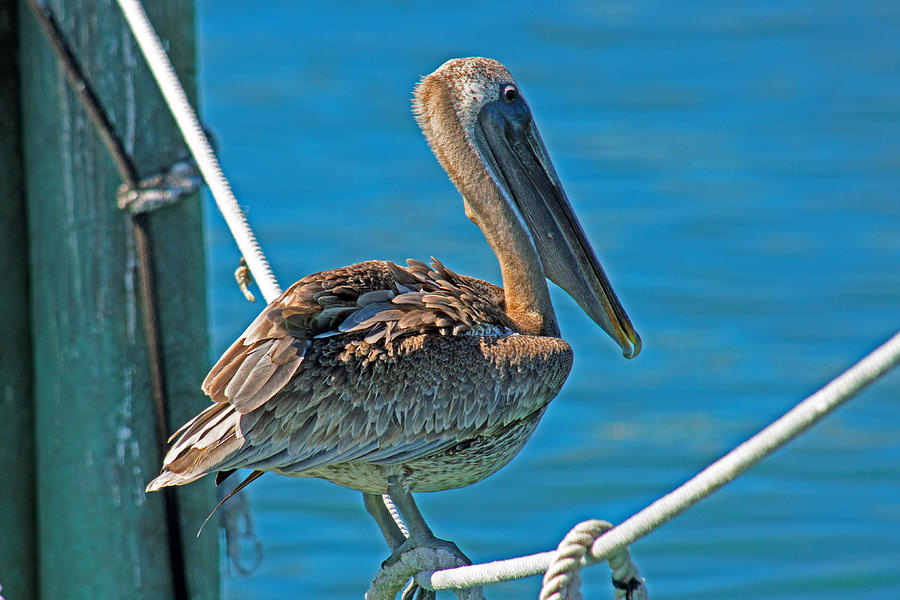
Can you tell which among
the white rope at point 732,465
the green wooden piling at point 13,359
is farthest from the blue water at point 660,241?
the white rope at point 732,465

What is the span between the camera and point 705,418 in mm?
9797

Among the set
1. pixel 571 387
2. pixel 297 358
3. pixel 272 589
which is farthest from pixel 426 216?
pixel 297 358

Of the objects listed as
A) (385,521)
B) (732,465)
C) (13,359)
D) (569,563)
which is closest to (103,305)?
(13,359)

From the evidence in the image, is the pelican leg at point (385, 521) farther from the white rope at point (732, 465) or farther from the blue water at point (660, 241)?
the blue water at point (660, 241)

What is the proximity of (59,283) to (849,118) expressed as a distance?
1218 centimetres

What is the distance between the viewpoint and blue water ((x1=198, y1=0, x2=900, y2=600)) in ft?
28.2

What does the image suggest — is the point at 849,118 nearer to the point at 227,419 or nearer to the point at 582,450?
the point at 582,450

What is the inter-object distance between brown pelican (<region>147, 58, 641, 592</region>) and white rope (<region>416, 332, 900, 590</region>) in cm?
67

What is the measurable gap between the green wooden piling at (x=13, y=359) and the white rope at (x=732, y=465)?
2091 millimetres

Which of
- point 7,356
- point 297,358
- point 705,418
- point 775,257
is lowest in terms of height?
point 705,418

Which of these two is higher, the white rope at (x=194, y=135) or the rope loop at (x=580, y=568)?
the white rope at (x=194, y=135)

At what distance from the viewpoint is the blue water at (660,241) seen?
339 inches

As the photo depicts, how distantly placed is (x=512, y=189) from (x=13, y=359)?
5.44 feet

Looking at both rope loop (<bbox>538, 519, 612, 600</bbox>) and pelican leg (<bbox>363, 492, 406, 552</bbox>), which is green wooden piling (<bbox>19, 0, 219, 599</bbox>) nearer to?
pelican leg (<bbox>363, 492, 406, 552</bbox>)
